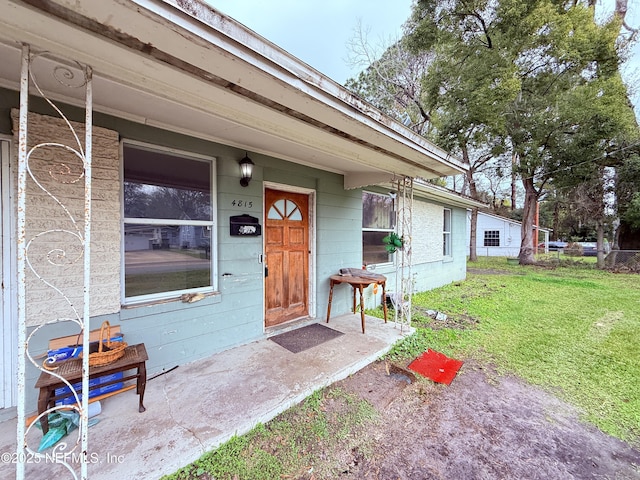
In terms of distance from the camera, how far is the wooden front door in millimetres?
3746

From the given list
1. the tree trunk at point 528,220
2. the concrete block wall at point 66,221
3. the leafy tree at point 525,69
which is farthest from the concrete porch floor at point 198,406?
the tree trunk at point 528,220

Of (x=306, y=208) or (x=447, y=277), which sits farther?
(x=447, y=277)

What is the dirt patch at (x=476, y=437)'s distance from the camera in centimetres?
181

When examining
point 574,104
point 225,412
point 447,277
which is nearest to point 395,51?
point 574,104

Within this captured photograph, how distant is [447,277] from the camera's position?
8109 mm

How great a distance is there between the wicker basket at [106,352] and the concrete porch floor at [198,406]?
1.50ft

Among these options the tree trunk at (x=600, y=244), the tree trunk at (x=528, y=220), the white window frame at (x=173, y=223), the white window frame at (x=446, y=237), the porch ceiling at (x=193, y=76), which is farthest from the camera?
the tree trunk at (x=528, y=220)

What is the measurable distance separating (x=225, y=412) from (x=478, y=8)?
12.7 meters

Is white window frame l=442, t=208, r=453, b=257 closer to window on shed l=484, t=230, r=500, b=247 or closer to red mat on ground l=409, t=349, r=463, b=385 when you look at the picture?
red mat on ground l=409, t=349, r=463, b=385

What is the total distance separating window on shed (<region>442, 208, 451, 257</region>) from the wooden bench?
25.2 feet

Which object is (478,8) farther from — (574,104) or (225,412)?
(225,412)

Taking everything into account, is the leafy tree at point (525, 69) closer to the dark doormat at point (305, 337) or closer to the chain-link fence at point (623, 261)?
the chain-link fence at point (623, 261)

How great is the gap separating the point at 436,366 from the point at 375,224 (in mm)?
2912

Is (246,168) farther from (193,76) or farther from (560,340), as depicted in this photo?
(560,340)
